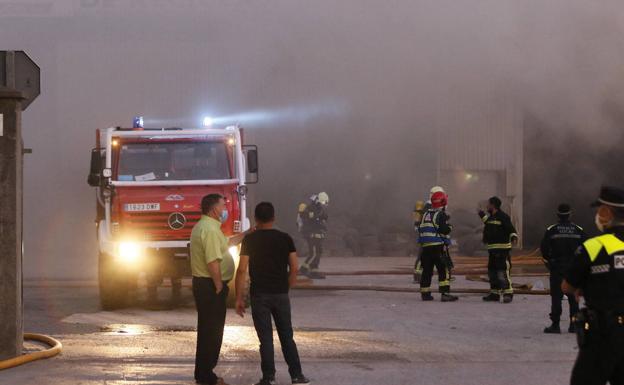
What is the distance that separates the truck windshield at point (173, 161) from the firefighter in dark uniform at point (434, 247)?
2.53 m

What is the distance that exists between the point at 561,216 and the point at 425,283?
303cm

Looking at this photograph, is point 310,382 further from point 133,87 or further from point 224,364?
point 133,87

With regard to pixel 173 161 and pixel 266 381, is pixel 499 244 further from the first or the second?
pixel 266 381

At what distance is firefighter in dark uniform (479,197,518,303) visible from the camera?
40.6 feet

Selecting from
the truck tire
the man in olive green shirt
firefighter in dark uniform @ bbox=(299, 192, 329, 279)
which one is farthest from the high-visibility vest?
the man in olive green shirt

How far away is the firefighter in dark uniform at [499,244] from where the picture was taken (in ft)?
40.6

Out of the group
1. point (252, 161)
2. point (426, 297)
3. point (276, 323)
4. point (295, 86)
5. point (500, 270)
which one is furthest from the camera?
point (295, 86)

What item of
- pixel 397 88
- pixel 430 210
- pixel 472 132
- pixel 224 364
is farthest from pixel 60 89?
pixel 224 364

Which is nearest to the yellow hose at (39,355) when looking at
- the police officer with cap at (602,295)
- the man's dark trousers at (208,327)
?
the man's dark trousers at (208,327)

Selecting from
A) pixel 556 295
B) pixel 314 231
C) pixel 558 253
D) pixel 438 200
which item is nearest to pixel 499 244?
pixel 438 200

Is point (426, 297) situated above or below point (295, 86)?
below

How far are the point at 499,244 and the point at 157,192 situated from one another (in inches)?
163

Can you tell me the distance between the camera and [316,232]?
55.2 feet

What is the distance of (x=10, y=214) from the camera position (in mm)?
7855
